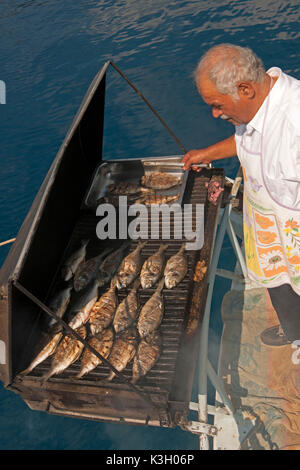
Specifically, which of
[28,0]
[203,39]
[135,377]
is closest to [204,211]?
[135,377]

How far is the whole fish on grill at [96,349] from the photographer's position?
11.5 ft

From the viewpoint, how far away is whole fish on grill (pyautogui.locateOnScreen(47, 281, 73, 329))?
3.98 m

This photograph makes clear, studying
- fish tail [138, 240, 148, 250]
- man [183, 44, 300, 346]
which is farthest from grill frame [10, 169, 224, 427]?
fish tail [138, 240, 148, 250]

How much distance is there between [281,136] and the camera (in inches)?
105

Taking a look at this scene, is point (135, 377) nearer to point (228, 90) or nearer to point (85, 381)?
point (85, 381)

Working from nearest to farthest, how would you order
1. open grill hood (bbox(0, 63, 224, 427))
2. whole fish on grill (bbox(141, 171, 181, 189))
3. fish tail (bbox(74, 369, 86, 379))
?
open grill hood (bbox(0, 63, 224, 427)) < fish tail (bbox(74, 369, 86, 379)) < whole fish on grill (bbox(141, 171, 181, 189))

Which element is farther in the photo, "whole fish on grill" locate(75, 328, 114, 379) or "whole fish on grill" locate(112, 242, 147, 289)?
"whole fish on grill" locate(112, 242, 147, 289)

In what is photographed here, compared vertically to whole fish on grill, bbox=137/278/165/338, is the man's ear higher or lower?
higher

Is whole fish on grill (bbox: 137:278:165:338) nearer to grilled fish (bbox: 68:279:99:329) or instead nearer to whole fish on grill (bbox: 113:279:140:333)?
whole fish on grill (bbox: 113:279:140:333)

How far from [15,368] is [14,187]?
7.00 metres

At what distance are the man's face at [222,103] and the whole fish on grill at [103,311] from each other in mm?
2210

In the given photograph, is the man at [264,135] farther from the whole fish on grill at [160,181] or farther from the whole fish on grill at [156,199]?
the whole fish on grill at [160,181]

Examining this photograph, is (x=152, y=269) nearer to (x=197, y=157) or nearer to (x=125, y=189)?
(x=197, y=157)

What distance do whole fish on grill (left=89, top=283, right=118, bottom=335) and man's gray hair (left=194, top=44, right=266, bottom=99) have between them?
94.5 inches
